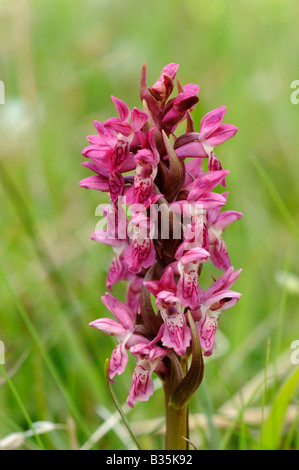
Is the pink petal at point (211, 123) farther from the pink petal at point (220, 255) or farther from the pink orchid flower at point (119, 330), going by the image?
the pink orchid flower at point (119, 330)

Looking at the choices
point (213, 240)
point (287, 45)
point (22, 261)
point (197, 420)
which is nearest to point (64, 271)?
point (22, 261)

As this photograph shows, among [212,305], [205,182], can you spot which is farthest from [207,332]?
[205,182]

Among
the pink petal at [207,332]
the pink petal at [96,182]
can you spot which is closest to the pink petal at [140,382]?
the pink petal at [207,332]

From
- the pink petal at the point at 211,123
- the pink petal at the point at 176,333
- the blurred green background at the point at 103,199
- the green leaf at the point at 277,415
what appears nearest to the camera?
the pink petal at the point at 176,333

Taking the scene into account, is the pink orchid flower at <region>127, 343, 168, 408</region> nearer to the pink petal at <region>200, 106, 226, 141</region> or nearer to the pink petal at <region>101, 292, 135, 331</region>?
the pink petal at <region>101, 292, 135, 331</region>

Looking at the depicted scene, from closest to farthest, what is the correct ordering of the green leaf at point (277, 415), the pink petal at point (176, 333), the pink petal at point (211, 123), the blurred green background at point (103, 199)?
1. the pink petal at point (176, 333)
2. the pink petal at point (211, 123)
3. the green leaf at point (277, 415)
4. the blurred green background at point (103, 199)

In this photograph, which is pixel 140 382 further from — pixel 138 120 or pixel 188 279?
pixel 138 120

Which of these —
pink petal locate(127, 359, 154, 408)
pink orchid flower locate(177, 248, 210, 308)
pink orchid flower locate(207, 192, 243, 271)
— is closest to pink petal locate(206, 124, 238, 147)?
pink orchid flower locate(207, 192, 243, 271)
